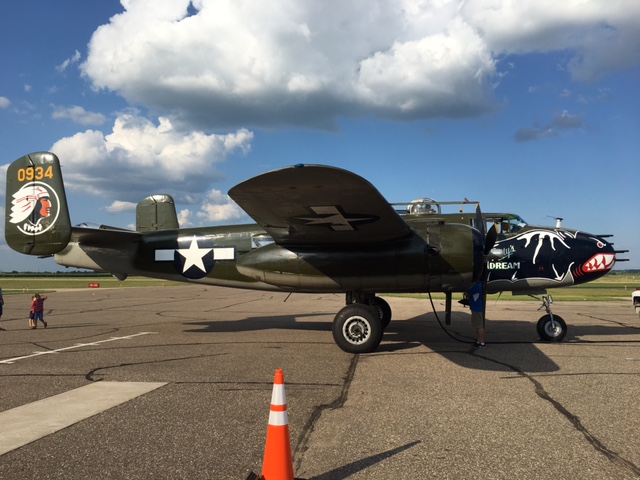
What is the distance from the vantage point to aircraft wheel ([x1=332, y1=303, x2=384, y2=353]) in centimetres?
846

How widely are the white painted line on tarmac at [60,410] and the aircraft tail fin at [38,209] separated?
5558mm

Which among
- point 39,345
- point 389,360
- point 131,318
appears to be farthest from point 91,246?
point 389,360

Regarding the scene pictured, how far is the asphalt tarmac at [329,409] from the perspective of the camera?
11.3ft

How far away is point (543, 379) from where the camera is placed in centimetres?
617

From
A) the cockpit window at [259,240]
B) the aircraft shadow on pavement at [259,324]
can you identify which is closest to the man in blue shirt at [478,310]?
the aircraft shadow on pavement at [259,324]

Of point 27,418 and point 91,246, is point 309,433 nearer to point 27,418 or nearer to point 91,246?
point 27,418

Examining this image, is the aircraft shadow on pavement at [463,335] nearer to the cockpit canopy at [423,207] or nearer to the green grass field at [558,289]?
the cockpit canopy at [423,207]

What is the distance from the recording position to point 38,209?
10.1 metres

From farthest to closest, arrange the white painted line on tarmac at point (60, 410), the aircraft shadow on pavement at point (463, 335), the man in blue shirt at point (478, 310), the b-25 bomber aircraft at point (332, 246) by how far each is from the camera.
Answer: the man in blue shirt at point (478, 310)
the b-25 bomber aircraft at point (332, 246)
the aircraft shadow on pavement at point (463, 335)
the white painted line on tarmac at point (60, 410)

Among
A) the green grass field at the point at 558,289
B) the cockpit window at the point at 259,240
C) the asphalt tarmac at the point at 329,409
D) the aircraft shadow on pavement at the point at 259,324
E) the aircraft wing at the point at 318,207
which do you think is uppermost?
the aircraft wing at the point at 318,207

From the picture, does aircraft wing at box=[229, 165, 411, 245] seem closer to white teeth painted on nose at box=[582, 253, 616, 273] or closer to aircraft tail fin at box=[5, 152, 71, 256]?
white teeth painted on nose at box=[582, 253, 616, 273]

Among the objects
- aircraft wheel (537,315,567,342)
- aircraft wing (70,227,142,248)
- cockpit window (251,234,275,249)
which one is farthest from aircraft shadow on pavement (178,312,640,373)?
aircraft wing (70,227,142,248)

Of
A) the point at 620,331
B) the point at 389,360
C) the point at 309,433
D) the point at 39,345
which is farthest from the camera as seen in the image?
the point at 620,331

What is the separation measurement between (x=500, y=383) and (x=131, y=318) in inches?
541
